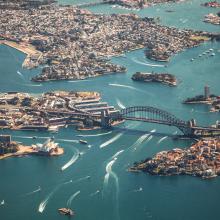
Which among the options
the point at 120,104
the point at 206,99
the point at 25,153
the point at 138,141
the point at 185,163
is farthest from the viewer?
the point at 206,99

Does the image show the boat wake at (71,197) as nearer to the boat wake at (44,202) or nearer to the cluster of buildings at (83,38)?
the boat wake at (44,202)

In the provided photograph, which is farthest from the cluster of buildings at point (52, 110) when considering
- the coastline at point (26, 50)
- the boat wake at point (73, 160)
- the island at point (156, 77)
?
the coastline at point (26, 50)

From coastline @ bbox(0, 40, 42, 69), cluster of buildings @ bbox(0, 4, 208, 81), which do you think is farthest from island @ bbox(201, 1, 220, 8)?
coastline @ bbox(0, 40, 42, 69)

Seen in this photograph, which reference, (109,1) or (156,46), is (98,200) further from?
(109,1)

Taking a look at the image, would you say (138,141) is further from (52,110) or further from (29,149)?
(52,110)

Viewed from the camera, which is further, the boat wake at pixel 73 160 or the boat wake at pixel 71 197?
the boat wake at pixel 73 160

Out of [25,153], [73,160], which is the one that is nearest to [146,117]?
[73,160]

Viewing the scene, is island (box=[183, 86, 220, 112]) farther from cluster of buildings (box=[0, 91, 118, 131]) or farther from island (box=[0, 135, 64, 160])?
island (box=[0, 135, 64, 160])
